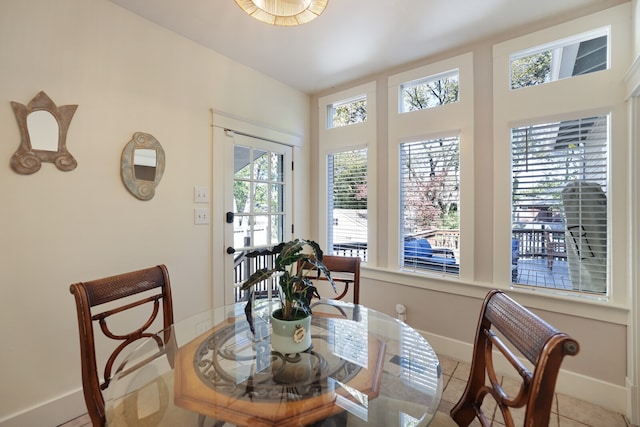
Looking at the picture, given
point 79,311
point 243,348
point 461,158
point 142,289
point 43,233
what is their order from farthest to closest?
point 461,158 < point 43,233 < point 142,289 < point 243,348 < point 79,311

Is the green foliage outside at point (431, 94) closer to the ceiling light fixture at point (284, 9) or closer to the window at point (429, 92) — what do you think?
the window at point (429, 92)

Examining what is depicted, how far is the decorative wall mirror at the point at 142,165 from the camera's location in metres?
1.97

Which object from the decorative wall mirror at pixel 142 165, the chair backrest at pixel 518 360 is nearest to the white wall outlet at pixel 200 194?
the decorative wall mirror at pixel 142 165

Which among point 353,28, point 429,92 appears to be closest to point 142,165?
point 353,28

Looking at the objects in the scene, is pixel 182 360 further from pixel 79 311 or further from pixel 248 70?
pixel 248 70

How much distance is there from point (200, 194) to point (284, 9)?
1.54 metres

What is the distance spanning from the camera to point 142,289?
1448 millimetres

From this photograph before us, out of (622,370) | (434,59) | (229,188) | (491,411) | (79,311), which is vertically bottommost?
(491,411)

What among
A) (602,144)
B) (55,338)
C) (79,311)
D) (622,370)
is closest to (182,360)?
(79,311)

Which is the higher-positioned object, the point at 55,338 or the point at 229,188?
the point at 229,188

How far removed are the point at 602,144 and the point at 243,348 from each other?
2.57 meters

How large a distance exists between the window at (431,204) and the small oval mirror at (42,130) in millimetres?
2614

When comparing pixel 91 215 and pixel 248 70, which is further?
pixel 248 70

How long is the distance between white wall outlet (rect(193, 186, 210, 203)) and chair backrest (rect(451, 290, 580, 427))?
2140 millimetres
